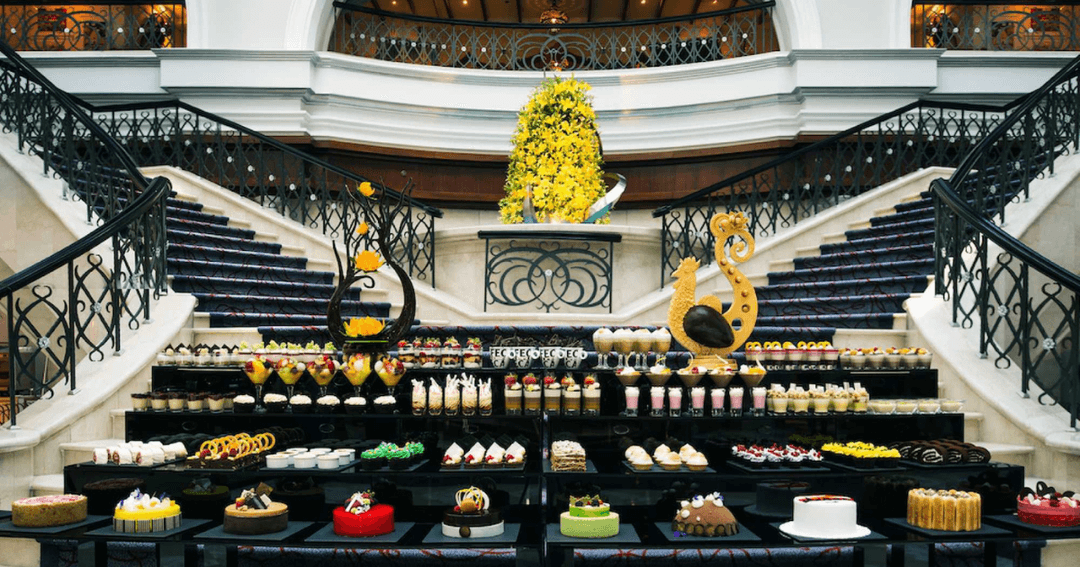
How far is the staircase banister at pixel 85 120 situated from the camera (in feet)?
23.9

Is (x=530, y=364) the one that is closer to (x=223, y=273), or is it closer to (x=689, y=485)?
(x=689, y=485)

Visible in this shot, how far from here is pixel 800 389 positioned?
5109 millimetres

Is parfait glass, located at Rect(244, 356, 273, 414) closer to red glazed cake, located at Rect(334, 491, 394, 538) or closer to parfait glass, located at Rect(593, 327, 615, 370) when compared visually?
red glazed cake, located at Rect(334, 491, 394, 538)

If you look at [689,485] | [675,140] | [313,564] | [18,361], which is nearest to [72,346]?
[18,361]

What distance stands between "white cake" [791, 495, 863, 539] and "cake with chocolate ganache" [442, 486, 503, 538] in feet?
4.48

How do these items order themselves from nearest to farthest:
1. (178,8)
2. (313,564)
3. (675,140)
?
1. (313,564)
2. (675,140)
3. (178,8)

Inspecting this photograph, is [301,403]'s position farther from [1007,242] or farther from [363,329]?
[1007,242]

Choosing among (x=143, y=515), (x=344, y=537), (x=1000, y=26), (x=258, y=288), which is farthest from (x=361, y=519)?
(x=1000, y=26)

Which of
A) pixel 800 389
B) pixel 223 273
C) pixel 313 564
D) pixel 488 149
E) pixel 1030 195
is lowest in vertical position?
pixel 313 564

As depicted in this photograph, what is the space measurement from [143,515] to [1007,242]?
518 centimetres

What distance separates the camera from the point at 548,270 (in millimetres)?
8828

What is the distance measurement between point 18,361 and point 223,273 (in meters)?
2.86

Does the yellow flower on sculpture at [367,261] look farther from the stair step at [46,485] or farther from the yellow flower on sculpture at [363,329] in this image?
the stair step at [46,485]

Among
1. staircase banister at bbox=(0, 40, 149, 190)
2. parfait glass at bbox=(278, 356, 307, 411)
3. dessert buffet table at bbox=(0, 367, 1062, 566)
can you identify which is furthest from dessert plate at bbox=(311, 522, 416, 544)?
staircase banister at bbox=(0, 40, 149, 190)
